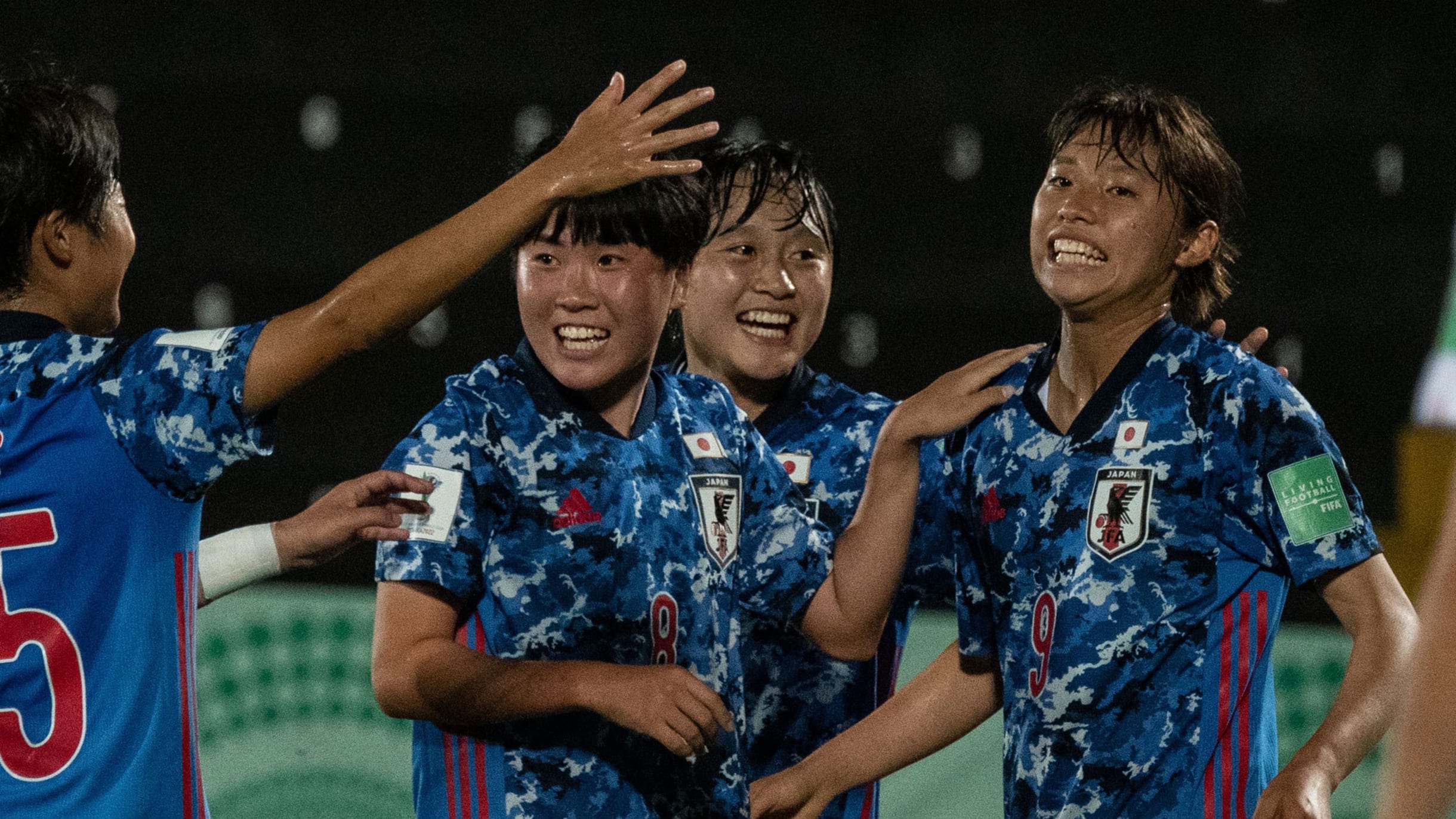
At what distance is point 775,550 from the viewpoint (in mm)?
2246

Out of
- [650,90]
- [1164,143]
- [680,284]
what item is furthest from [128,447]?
[1164,143]

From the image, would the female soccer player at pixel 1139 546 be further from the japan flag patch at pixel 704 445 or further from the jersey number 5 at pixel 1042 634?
the japan flag patch at pixel 704 445

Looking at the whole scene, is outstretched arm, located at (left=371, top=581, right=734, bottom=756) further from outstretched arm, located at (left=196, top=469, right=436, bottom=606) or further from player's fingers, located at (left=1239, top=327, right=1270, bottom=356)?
player's fingers, located at (left=1239, top=327, right=1270, bottom=356)

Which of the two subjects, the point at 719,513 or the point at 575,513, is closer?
the point at 575,513

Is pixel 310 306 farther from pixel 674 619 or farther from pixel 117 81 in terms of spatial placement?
pixel 117 81

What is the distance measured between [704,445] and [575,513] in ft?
0.84

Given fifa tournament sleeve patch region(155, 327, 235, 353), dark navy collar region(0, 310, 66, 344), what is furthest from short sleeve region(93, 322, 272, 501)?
dark navy collar region(0, 310, 66, 344)

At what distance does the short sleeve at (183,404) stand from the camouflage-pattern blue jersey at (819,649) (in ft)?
3.22

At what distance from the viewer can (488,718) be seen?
6.13 ft

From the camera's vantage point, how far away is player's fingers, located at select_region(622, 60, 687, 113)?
5.86ft

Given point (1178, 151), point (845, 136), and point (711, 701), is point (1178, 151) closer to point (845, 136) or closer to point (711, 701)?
point (711, 701)

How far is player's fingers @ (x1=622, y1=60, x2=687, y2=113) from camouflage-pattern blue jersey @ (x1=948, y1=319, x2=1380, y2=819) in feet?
2.49

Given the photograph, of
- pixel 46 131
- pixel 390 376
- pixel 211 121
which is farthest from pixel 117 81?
pixel 46 131

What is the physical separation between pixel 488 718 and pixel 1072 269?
1002 mm
